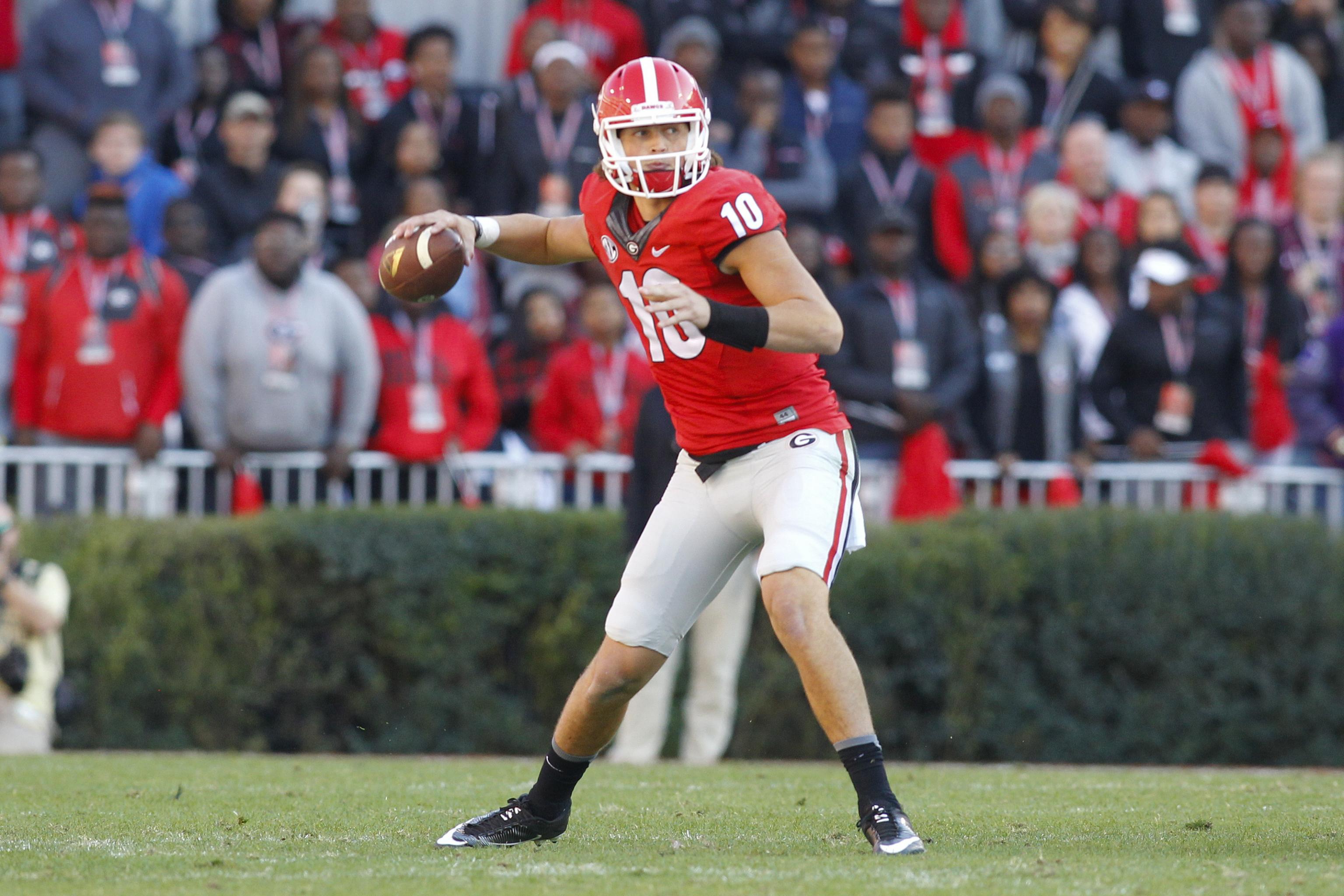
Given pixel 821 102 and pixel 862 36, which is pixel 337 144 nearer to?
pixel 821 102

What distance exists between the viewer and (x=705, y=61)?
41.0 ft

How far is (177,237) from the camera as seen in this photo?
10750mm

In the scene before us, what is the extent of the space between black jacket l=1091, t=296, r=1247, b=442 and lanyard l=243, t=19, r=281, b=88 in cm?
572

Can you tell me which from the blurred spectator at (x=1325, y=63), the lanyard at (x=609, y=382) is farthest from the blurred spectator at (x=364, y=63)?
the blurred spectator at (x=1325, y=63)

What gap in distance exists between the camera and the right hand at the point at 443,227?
17.9 feet

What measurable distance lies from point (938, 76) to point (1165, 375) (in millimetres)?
3500

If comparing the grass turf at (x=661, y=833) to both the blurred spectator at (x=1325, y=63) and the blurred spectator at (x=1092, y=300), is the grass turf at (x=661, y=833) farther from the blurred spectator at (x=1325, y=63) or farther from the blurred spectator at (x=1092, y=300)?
the blurred spectator at (x=1325, y=63)

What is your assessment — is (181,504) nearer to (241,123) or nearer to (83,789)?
(241,123)

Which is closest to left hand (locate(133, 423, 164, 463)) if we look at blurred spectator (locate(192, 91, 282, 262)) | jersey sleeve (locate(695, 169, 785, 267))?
blurred spectator (locate(192, 91, 282, 262))

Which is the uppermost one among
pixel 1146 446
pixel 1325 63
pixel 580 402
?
pixel 1325 63

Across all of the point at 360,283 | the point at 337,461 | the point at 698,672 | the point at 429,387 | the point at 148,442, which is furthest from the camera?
the point at 360,283

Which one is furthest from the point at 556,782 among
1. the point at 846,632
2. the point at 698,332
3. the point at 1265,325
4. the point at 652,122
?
the point at 1265,325

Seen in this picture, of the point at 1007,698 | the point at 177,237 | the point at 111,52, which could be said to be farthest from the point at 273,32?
the point at 1007,698

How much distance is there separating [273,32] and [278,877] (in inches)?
364
